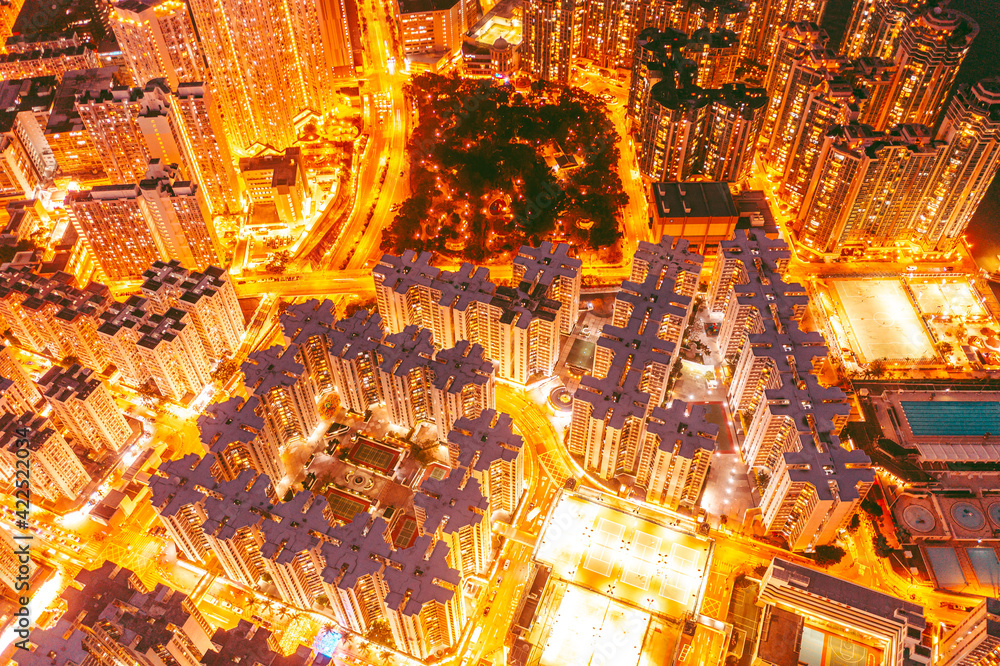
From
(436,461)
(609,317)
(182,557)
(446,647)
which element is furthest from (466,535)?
(609,317)

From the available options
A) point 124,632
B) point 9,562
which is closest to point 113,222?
point 9,562

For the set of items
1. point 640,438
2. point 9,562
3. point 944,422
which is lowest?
point 9,562

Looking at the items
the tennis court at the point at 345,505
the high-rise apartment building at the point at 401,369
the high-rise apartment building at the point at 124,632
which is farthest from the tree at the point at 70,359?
the tennis court at the point at 345,505

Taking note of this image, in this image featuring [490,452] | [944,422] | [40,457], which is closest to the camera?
[490,452]

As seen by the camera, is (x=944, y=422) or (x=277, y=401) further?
(x=944, y=422)

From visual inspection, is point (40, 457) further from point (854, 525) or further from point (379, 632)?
point (854, 525)

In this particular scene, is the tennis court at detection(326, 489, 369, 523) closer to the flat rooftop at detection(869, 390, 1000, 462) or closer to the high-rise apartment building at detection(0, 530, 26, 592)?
the high-rise apartment building at detection(0, 530, 26, 592)

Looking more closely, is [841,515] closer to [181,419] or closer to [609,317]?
[609,317]

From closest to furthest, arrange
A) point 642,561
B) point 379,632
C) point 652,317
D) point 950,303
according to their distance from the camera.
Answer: point 379,632
point 642,561
point 652,317
point 950,303
